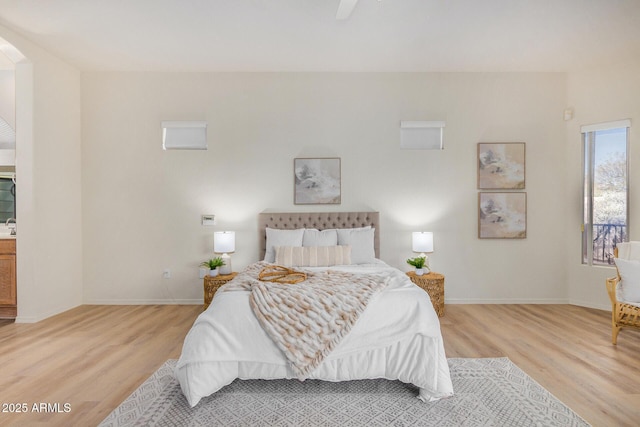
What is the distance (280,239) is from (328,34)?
239cm

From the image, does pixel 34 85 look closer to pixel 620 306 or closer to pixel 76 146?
pixel 76 146

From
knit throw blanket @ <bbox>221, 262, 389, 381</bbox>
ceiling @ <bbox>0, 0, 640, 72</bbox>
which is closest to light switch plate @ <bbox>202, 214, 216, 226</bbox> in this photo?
ceiling @ <bbox>0, 0, 640, 72</bbox>

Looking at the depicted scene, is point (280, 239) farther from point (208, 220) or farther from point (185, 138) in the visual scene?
point (185, 138)

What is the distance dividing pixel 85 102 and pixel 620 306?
663 cm

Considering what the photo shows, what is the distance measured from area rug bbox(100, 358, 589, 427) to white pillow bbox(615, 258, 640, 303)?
1438 millimetres

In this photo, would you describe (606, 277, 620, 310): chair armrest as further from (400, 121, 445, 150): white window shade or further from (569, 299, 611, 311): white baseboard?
(400, 121, 445, 150): white window shade

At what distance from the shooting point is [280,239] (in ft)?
14.6

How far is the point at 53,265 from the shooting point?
4.44 metres

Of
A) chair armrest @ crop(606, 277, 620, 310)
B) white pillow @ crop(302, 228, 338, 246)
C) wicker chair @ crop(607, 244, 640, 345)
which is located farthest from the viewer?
white pillow @ crop(302, 228, 338, 246)

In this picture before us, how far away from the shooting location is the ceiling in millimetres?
3357

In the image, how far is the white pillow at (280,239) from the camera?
4.41 meters

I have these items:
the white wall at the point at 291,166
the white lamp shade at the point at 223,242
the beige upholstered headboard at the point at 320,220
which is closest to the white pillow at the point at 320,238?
the beige upholstered headboard at the point at 320,220

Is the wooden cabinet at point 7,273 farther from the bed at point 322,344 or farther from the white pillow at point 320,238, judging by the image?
the white pillow at point 320,238

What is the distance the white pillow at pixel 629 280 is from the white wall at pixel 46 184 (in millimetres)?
6125
